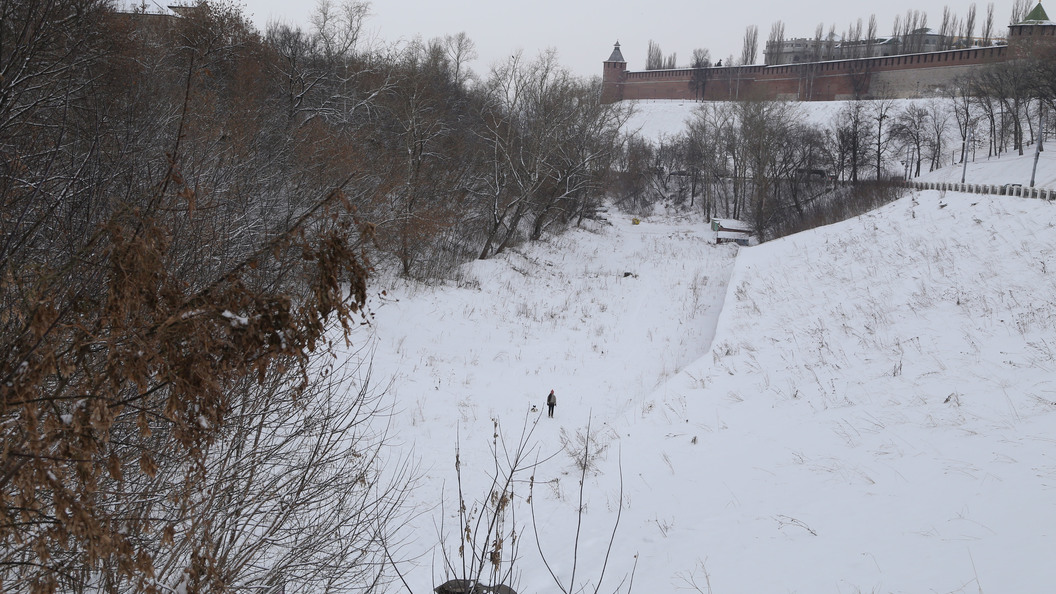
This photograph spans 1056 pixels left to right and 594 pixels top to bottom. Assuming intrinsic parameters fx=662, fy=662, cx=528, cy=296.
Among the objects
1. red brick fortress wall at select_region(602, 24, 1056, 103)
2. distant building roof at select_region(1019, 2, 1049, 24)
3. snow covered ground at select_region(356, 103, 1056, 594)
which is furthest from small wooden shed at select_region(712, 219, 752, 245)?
distant building roof at select_region(1019, 2, 1049, 24)

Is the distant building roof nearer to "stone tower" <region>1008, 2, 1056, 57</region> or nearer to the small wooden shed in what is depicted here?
"stone tower" <region>1008, 2, 1056, 57</region>

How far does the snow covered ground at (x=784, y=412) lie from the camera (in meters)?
5.49

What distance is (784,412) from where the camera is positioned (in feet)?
29.6

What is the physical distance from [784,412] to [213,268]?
7.43 metres

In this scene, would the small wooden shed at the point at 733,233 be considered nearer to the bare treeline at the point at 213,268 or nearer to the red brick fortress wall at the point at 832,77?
the bare treeline at the point at 213,268

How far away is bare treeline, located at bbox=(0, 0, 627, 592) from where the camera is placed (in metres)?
2.25

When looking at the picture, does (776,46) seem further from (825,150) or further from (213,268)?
(213,268)

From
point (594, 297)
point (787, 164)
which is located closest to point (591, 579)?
point (594, 297)

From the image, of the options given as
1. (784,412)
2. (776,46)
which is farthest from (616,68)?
(784,412)

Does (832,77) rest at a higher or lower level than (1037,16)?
lower

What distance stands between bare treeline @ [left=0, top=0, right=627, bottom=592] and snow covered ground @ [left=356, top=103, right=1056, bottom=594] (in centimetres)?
149

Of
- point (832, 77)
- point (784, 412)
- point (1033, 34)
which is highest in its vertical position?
point (1033, 34)

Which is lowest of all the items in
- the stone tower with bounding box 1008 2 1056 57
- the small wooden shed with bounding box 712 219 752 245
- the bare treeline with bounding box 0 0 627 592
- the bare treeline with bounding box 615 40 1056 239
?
the small wooden shed with bounding box 712 219 752 245

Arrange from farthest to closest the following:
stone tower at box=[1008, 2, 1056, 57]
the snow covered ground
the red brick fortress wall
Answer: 1. the red brick fortress wall
2. stone tower at box=[1008, 2, 1056, 57]
3. the snow covered ground
